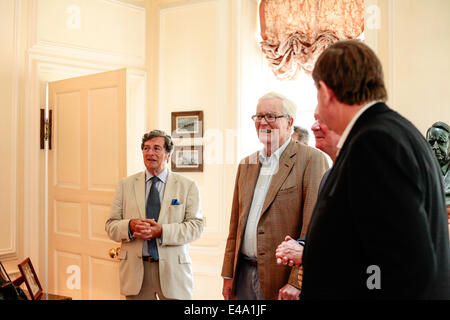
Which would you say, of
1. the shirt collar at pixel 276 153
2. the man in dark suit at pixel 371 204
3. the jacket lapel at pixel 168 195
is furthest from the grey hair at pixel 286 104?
the man in dark suit at pixel 371 204

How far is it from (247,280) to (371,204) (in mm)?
1314

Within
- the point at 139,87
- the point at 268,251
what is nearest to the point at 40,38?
the point at 139,87

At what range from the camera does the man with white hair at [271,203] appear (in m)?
2.19

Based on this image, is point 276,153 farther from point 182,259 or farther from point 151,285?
point 151,285

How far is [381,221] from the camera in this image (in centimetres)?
107

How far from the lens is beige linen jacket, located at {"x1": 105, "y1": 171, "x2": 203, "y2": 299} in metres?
2.75

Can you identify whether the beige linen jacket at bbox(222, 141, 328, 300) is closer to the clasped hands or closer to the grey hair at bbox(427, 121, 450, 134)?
the clasped hands

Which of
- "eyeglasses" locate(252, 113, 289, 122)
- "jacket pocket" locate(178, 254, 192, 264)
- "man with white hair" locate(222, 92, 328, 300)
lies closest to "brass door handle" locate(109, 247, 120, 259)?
Result: "jacket pocket" locate(178, 254, 192, 264)

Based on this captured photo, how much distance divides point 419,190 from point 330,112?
306 millimetres

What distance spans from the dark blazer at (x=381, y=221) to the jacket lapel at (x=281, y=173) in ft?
3.29

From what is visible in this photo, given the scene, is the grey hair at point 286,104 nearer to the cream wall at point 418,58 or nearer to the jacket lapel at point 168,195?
the jacket lapel at point 168,195

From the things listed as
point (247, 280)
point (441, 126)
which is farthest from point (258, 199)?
point (441, 126)
